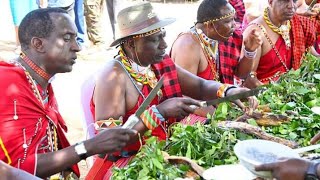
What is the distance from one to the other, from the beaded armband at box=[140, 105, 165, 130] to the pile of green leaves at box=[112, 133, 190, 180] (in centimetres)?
54

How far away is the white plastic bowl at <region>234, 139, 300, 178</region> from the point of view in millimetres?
1841

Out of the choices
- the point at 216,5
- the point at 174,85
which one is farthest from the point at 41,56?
the point at 216,5

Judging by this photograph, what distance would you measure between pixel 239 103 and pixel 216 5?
50.0 inches

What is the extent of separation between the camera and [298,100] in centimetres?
286

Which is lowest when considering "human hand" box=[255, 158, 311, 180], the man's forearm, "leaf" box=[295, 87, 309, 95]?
the man's forearm

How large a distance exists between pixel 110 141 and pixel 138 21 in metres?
0.98

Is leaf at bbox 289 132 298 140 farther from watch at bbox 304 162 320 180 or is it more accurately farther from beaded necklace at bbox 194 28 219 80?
beaded necklace at bbox 194 28 219 80

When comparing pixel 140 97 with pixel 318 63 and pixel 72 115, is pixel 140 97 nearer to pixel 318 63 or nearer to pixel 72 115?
pixel 318 63

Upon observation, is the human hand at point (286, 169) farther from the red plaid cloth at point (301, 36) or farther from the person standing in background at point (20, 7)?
the person standing in background at point (20, 7)

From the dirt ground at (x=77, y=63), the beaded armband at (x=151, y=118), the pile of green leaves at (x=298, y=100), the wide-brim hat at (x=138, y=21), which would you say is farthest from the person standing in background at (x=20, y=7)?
the beaded armband at (x=151, y=118)

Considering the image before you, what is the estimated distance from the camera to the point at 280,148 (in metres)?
2.08

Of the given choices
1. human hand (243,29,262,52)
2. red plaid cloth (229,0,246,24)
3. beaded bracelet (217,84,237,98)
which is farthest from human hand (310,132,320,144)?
red plaid cloth (229,0,246,24)

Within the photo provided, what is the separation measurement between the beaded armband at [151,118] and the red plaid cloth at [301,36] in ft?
6.69

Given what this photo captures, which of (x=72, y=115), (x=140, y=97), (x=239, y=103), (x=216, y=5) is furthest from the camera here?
(x=72, y=115)
